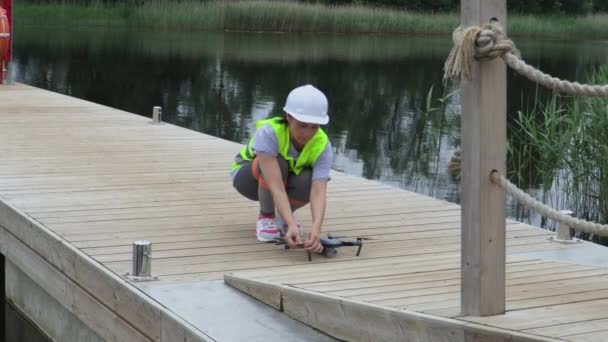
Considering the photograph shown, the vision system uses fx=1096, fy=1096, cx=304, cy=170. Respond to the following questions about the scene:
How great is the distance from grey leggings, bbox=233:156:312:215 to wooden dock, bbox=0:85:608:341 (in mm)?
183

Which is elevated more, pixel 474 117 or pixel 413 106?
pixel 474 117

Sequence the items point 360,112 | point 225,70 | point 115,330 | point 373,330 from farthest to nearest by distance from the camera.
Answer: point 225,70, point 360,112, point 115,330, point 373,330

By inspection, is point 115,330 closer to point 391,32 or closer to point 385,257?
point 385,257

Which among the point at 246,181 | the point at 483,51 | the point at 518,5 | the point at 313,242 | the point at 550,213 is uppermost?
the point at 483,51

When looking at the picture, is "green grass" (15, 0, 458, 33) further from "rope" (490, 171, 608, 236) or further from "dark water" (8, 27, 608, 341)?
"rope" (490, 171, 608, 236)

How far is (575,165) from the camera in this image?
6938 millimetres

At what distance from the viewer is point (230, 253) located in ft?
13.4

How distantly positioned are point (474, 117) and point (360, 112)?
34.6 ft

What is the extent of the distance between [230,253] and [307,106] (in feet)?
2.16

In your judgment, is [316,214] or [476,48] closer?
[476,48]

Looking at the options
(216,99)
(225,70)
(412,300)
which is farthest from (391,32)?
(412,300)

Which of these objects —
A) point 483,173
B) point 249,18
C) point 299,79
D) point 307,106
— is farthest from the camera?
point 249,18

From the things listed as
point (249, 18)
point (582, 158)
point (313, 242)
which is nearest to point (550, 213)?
point (313, 242)

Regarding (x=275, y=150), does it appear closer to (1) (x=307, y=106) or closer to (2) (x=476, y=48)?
(1) (x=307, y=106)
